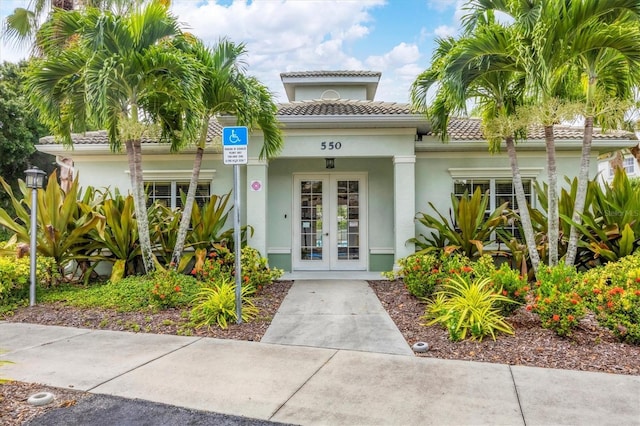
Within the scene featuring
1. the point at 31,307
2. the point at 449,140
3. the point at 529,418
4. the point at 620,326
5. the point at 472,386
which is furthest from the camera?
the point at 449,140

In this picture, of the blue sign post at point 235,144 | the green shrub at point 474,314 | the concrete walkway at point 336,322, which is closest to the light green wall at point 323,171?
the concrete walkway at point 336,322

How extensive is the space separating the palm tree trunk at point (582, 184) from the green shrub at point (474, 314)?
2.55 meters

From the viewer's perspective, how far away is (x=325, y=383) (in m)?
4.12

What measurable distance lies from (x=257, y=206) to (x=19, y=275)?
4.90m

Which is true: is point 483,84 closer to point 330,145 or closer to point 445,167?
point 445,167

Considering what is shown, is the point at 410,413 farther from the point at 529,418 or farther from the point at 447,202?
the point at 447,202

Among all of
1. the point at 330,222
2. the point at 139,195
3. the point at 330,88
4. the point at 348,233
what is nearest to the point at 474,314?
the point at 348,233

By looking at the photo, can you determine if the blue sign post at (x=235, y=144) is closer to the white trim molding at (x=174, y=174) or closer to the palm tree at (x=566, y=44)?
the palm tree at (x=566, y=44)

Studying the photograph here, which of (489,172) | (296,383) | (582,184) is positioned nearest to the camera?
(296,383)

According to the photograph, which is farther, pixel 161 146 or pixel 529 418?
pixel 161 146

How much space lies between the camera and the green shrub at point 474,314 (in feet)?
17.5

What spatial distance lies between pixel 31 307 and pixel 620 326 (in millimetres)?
9528

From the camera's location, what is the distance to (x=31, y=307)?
24.2ft

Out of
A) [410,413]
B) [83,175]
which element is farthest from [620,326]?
[83,175]
